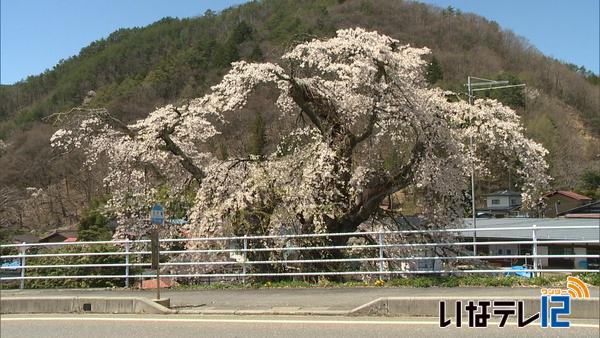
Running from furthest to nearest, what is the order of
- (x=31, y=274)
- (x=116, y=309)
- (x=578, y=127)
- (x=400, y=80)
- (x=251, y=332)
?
(x=578, y=127), (x=31, y=274), (x=400, y=80), (x=116, y=309), (x=251, y=332)

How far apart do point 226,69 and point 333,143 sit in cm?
10201

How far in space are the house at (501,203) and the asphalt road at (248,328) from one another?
6903 centimetres

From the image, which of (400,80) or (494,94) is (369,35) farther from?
(494,94)

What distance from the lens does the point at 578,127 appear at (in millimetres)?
135500

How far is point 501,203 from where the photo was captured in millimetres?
77750

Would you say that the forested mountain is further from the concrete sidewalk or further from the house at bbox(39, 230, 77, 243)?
the concrete sidewalk

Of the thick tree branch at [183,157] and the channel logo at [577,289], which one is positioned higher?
the thick tree branch at [183,157]

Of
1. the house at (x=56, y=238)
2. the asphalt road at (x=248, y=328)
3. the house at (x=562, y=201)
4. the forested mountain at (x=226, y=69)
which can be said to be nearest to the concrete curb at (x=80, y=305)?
the asphalt road at (x=248, y=328)

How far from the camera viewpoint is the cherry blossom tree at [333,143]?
15.7m

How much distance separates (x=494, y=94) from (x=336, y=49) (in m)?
89.4

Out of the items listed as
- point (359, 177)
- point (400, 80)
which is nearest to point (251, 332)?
point (359, 177)

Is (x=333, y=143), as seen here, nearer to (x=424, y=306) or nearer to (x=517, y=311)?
(x=424, y=306)

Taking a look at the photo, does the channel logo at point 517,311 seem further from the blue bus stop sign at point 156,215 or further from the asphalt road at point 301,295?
the blue bus stop sign at point 156,215

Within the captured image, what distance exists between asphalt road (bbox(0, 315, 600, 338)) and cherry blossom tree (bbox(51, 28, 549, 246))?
229 inches
